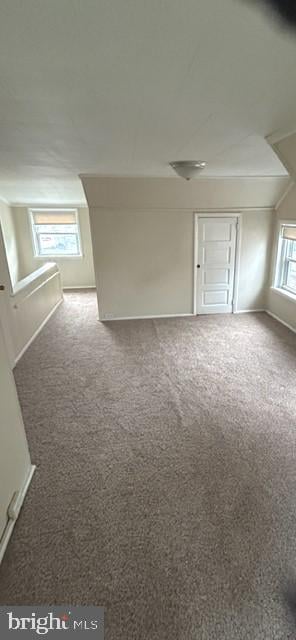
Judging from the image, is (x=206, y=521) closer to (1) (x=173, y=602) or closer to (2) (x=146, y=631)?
(1) (x=173, y=602)

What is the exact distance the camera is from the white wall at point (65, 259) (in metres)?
6.46

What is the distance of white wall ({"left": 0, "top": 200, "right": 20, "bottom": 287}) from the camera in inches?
230

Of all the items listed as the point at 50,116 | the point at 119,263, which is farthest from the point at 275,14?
the point at 119,263

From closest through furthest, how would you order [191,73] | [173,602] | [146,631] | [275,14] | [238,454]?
[275,14], [191,73], [146,631], [173,602], [238,454]

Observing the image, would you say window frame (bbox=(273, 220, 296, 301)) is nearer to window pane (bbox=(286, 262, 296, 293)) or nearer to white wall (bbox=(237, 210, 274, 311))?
window pane (bbox=(286, 262, 296, 293))

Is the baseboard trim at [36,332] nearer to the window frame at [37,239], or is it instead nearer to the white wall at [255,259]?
the window frame at [37,239]

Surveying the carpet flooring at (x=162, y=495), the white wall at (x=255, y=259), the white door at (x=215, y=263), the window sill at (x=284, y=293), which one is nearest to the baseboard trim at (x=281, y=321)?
the white wall at (x=255, y=259)

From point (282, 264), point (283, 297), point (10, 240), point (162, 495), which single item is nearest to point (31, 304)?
point (10, 240)

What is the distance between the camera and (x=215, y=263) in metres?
5.15

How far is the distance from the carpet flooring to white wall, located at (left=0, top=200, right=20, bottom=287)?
10.6 ft

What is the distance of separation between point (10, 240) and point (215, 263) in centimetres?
424

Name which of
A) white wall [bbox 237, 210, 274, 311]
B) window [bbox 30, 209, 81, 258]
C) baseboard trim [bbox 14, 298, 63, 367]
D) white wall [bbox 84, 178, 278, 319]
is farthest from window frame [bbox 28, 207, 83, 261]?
white wall [bbox 237, 210, 274, 311]

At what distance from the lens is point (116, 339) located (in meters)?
4.34

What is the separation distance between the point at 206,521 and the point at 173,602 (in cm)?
44
